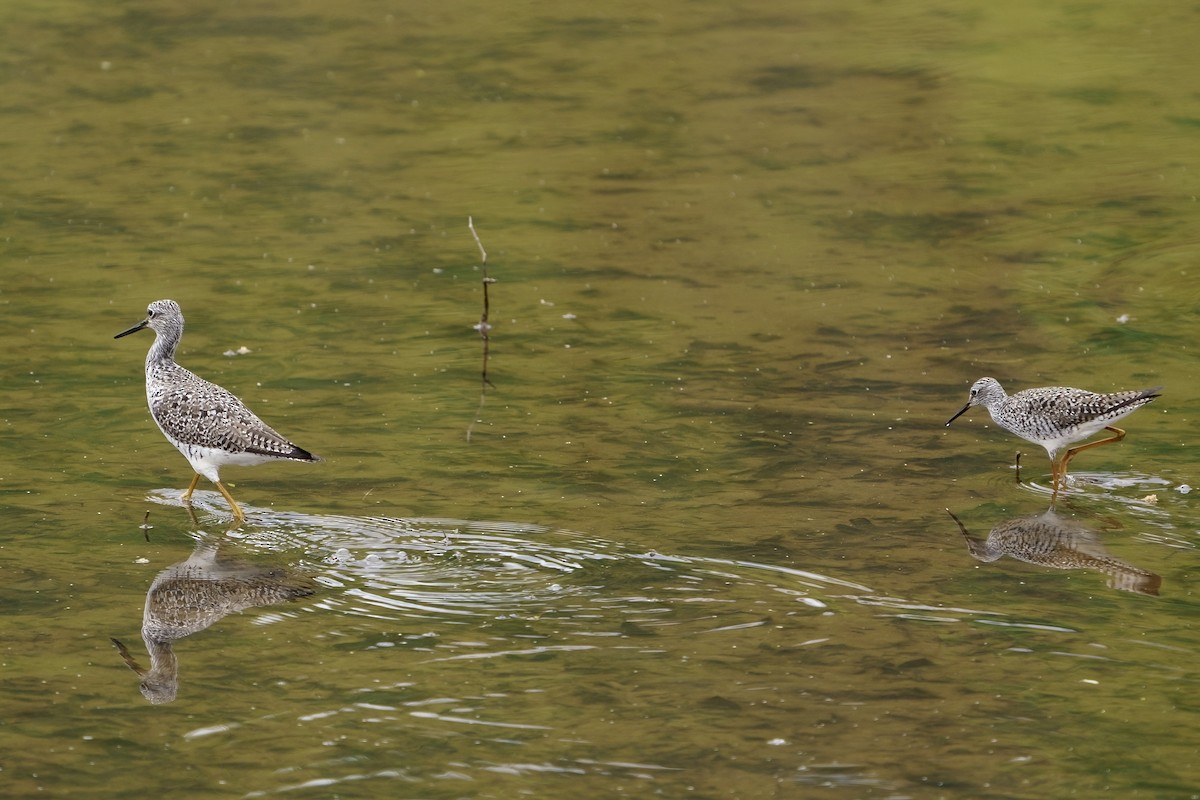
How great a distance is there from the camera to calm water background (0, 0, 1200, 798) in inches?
356

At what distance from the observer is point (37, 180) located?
2056 centimetres

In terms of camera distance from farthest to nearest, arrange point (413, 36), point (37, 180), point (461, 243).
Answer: point (413, 36) < point (37, 180) < point (461, 243)

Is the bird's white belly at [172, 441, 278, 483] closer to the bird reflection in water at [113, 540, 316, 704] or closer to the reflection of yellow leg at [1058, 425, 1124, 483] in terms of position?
the bird reflection in water at [113, 540, 316, 704]

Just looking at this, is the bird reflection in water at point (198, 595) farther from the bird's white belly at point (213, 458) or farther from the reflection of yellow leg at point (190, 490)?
the reflection of yellow leg at point (190, 490)

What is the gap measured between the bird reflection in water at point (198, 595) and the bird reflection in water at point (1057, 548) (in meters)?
4.38

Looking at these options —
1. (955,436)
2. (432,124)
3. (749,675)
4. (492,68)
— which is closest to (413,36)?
(492,68)

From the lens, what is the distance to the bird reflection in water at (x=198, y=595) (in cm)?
986

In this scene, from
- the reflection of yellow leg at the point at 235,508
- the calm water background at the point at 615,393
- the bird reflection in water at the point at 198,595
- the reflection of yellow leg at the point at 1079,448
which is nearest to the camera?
the calm water background at the point at 615,393

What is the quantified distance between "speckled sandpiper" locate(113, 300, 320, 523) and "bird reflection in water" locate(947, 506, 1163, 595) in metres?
4.50

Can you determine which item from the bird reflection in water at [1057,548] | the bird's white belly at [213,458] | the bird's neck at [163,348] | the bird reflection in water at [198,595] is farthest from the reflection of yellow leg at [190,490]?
the bird reflection in water at [1057,548]

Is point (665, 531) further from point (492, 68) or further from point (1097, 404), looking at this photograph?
point (492, 68)

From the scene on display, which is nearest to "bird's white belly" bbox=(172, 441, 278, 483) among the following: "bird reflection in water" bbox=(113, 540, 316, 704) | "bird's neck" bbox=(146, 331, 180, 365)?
"bird reflection in water" bbox=(113, 540, 316, 704)

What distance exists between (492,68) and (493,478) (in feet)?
45.3

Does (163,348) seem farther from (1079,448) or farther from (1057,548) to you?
(1079,448)
